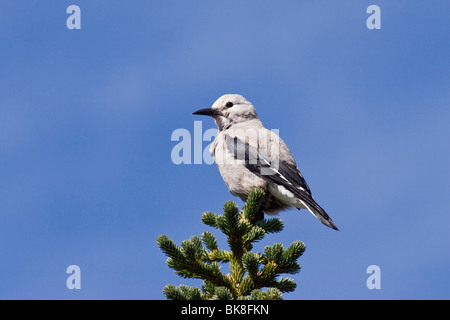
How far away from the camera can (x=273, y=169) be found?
20.7ft

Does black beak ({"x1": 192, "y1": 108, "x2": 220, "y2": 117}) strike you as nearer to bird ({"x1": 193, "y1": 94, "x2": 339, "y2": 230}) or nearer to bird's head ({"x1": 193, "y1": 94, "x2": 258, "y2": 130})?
bird's head ({"x1": 193, "y1": 94, "x2": 258, "y2": 130})

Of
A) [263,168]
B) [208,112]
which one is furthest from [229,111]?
[263,168]

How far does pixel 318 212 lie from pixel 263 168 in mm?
924

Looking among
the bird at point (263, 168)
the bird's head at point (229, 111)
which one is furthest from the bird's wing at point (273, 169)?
the bird's head at point (229, 111)

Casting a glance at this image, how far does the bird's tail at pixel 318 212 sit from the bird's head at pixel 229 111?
6.71ft

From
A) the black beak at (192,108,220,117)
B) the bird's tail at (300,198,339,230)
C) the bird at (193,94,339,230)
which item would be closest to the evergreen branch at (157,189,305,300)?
the bird's tail at (300,198,339,230)

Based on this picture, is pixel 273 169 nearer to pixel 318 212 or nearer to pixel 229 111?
pixel 318 212

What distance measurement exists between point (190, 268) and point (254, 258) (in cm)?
57

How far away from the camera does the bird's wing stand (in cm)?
602

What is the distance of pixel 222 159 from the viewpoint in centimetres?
673

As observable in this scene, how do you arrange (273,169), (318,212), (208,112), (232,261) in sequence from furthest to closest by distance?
(208,112) → (273,169) → (318,212) → (232,261)

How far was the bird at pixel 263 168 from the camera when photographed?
242 inches

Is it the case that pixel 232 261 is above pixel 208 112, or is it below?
below
